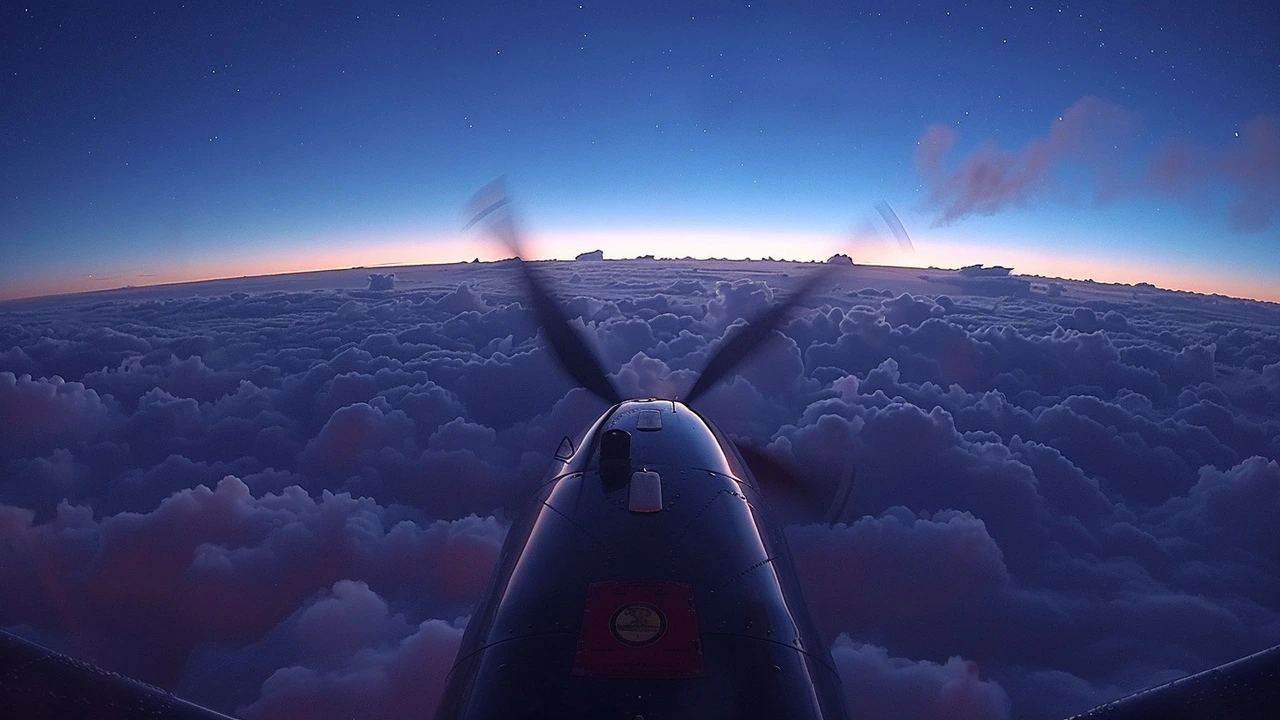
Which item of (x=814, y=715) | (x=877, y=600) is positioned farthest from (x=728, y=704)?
(x=877, y=600)

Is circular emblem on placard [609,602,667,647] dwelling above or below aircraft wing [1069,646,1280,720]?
below

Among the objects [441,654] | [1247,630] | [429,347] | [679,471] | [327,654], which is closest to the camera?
[679,471]

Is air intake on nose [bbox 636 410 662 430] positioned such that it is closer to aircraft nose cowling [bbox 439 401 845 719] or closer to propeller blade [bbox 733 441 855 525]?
aircraft nose cowling [bbox 439 401 845 719]

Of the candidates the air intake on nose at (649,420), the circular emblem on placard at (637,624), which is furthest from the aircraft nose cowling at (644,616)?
the air intake on nose at (649,420)

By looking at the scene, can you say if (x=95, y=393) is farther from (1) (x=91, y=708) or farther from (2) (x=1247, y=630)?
(2) (x=1247, y=630)

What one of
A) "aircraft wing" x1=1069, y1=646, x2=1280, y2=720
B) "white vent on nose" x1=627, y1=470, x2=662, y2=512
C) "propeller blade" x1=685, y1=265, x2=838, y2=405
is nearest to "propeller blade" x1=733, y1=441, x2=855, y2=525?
"propeller blade" x1=685, y1=265, x2=838, y2=405
